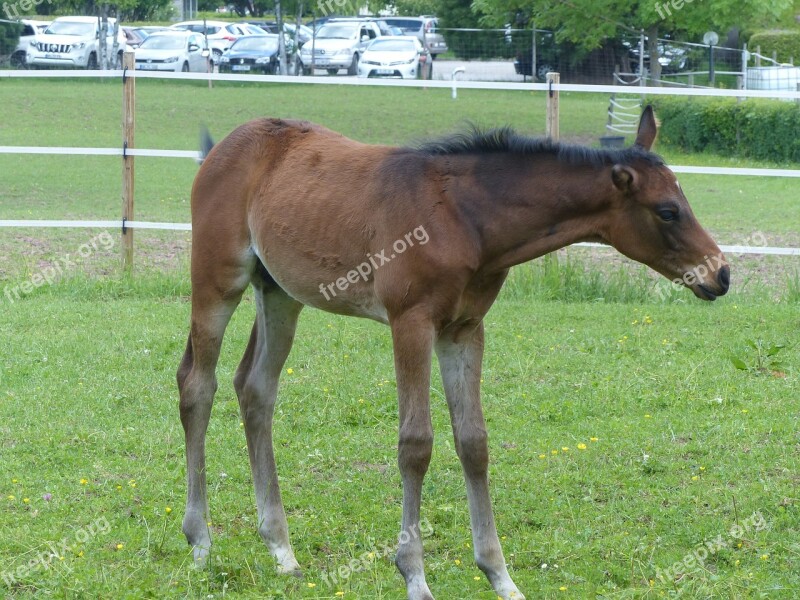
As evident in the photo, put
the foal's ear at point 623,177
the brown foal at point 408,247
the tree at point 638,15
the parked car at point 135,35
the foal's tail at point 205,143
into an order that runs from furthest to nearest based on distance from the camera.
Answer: the parked car at point 135,35 → the tree at point 638,15 → the foal's tail at point 205,143 → the brown foal at point 408,247 → the foal's ear at point 623,177

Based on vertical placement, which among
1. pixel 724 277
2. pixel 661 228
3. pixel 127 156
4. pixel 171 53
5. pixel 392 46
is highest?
pixel 392 46

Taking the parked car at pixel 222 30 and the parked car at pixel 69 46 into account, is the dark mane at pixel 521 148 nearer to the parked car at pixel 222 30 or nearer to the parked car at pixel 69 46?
the parked car at pixel 69 46

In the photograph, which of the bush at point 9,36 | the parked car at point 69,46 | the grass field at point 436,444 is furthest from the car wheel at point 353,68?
the grass field at point 436,444

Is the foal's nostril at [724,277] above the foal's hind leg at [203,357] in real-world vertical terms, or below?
above

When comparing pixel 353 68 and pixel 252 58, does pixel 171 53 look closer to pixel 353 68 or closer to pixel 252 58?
pixel 252 58

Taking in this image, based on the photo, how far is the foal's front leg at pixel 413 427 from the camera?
4000mm

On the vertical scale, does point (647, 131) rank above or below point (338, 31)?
below

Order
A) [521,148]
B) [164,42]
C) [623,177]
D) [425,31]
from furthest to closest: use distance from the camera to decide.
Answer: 1. [425,31]
2. [164,42]
3. [521,148]
4. [623,177]

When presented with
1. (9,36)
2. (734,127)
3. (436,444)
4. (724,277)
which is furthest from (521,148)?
(9,36)

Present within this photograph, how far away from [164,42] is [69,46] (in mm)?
2821

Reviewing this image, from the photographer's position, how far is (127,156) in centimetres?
985

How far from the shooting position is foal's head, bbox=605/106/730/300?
12.8ft

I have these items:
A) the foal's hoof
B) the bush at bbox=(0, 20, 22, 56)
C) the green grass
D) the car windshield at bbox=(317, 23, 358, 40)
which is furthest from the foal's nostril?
the car windshield at bbox=(317, 23, 358, 40)

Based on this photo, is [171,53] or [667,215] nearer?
[667,215]
